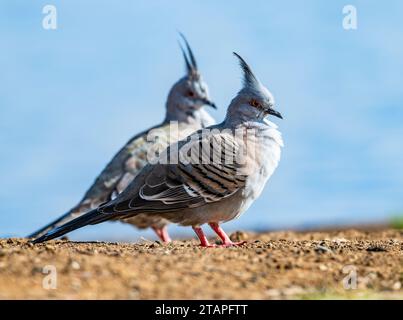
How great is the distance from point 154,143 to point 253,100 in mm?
3334

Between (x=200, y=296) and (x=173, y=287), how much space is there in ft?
0.95

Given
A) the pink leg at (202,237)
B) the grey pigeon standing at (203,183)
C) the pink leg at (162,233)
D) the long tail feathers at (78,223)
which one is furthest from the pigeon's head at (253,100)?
the pink leg at (162,233)

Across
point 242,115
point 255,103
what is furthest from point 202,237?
point 255,103

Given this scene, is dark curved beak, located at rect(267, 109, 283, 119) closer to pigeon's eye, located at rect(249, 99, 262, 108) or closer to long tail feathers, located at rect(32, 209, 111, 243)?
pigeon's eye, located at rect(249, 99, 262, 108)

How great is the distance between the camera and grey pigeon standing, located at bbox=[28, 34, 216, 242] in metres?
12.6

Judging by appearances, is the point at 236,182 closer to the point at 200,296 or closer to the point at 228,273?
the point at 228,273

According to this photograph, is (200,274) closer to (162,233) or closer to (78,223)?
(78,223)

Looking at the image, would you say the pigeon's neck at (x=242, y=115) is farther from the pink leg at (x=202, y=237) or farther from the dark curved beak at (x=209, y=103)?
the dark curved beak at (x=209, y=103)

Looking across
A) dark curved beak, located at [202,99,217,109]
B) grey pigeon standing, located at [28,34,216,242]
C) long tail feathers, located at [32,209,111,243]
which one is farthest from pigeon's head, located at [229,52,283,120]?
dark curved beak, located at [202,99,217,109]

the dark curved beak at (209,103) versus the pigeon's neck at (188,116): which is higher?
the dark curved beak at (209,103)

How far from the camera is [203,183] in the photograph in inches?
364

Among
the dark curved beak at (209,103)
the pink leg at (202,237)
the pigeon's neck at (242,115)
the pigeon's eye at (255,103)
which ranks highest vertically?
the dark curved beak at (209,103)

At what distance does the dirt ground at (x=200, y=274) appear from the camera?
20.0 ft

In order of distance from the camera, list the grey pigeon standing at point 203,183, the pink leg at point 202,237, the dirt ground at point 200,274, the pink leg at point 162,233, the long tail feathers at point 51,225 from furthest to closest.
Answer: the pink leg at point 162,233, the long tail feathers at point 51,225, the pink leg at point 202,237, the grey pigeon standing at point 203,183, the dirt ground at point 200,274
